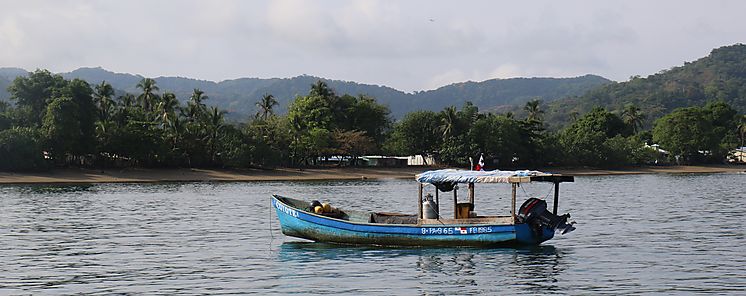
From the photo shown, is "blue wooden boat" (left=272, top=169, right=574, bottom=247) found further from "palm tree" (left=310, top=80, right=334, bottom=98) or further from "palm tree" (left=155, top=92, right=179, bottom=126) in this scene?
"palm tree" (left=310, top=80, right=334, bottom=98)

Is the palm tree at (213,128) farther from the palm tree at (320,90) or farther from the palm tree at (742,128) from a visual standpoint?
the palm tree at (742,128)

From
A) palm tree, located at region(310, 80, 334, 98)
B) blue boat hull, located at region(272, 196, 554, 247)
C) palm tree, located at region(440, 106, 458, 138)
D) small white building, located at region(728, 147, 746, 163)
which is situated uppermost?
palm tree, located at region(310, 80, 334, 98)

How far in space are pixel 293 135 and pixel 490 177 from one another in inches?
3897

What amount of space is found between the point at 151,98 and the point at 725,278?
404 ft

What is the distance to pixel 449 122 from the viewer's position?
140 m

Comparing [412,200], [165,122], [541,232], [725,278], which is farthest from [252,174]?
[725,278]

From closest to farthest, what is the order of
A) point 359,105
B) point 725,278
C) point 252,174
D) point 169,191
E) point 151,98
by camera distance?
point 725,278
point 169,191
point 252,174
point 151,98
point 359,105

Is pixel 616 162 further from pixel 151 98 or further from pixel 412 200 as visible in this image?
pixel 412 200

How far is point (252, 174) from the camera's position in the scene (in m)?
120

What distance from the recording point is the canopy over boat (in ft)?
112

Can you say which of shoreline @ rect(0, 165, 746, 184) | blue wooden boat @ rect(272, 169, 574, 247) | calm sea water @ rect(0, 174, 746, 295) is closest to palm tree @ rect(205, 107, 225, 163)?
shoreline @ rect(0, 165, 746, 184)

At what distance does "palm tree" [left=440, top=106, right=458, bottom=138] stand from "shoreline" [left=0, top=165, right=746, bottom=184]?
6614 mm

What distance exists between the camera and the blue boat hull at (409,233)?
34.1 m

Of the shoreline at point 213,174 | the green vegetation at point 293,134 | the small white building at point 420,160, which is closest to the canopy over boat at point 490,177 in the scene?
the shoreline at point 213,174
